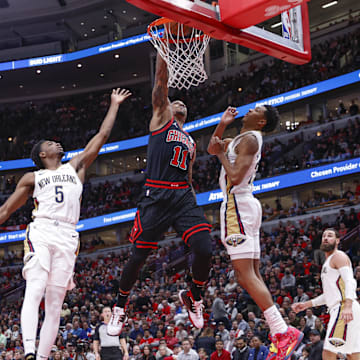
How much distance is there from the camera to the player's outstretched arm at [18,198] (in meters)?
5.16

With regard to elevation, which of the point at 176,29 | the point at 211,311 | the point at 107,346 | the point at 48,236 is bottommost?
the point at 107,346

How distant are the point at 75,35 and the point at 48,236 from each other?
108 feet

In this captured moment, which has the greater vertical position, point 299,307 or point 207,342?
point 299,307

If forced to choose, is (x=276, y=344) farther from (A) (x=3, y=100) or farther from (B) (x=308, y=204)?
(A) (x=3, y=100)

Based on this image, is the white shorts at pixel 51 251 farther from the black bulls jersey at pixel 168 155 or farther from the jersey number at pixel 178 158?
the jersey number at pixel 178 158

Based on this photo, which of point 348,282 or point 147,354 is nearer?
point 348,282

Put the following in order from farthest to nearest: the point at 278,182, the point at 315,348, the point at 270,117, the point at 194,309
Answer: the point at 278,182 < the point at 315,348 < the point at 194,309 < the point at 270,117

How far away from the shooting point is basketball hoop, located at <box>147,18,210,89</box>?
631 cm

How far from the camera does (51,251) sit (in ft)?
16.8

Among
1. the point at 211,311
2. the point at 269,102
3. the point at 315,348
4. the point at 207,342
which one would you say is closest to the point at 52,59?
the point at 269,102

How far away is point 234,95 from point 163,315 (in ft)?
53.0

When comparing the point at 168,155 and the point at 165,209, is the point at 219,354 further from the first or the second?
the point at 168,155

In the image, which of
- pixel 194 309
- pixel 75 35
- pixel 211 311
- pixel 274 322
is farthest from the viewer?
pixel 75 35

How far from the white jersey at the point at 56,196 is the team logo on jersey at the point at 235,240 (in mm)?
1511
